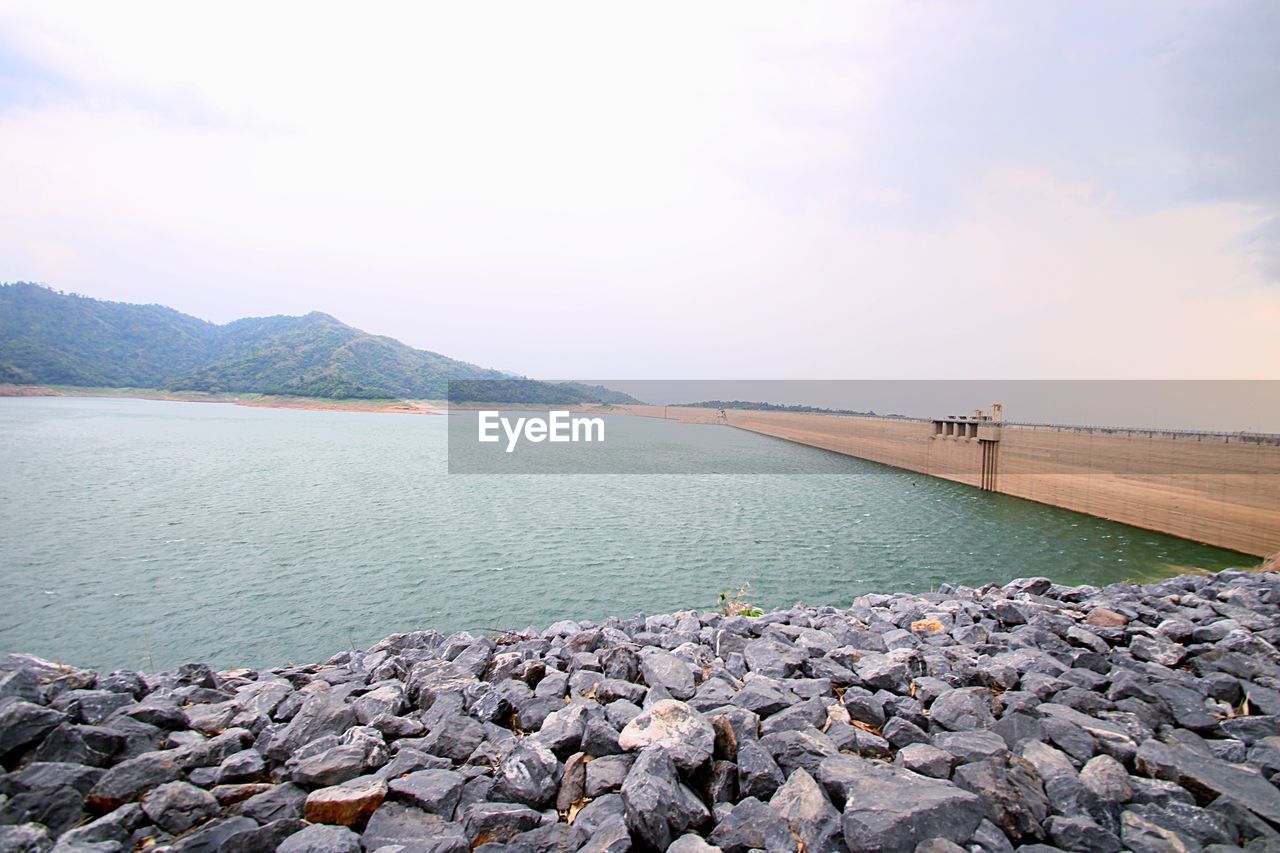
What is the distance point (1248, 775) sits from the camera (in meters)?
2.99

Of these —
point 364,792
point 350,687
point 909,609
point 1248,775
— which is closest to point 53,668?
point 350,687

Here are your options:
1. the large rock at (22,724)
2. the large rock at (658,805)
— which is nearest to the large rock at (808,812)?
the large rock at (658,805)

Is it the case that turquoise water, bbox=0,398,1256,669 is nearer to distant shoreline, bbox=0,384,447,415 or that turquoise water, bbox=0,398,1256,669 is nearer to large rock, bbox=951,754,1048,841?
large rock, bbox=951,754,1048,841

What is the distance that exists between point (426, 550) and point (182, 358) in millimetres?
157464

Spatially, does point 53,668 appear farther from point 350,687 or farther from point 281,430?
point 281,430

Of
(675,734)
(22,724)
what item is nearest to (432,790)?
(675,734)

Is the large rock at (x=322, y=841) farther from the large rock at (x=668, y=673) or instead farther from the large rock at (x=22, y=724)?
the large rock at (x=668, y=673)

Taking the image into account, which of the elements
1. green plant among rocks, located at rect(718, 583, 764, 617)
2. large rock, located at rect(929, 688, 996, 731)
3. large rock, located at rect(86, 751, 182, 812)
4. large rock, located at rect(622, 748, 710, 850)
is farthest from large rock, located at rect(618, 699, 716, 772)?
green plant among rocks, located at rect(718, 583, 764, 617)

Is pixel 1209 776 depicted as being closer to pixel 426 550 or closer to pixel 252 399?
pixel 426 550

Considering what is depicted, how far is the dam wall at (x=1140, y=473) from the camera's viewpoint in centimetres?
1608

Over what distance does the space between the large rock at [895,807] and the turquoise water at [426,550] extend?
6.76m

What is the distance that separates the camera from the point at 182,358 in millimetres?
131625

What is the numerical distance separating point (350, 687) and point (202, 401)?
119 m

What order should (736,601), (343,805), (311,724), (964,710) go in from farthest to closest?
1. (736,601)
2. (964,710)
3. (311,724)
4. (343,805)
